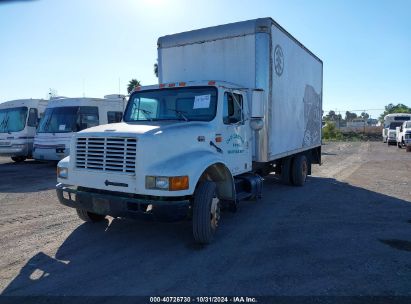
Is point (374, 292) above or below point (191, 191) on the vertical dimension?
below

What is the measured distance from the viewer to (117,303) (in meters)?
3.56

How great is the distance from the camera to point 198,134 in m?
5.25

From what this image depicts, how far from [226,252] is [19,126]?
13474mm

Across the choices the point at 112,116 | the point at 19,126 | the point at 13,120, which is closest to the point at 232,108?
the point at 112,116

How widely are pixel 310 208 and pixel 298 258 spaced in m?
2.94

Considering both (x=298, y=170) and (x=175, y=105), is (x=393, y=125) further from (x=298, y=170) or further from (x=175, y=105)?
(x=175, y=105)

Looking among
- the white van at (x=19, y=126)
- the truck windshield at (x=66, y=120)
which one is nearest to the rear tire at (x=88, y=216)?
the truck windshield at (x=66, y=120)

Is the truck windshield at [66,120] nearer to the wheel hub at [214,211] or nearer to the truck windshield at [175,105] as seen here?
the truck windshield at [175,105]

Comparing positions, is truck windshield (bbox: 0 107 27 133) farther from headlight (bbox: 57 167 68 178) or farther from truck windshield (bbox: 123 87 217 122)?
headlight (bbox: 57 167 68 178)

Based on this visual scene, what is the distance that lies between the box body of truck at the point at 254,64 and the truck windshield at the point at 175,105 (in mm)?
1157

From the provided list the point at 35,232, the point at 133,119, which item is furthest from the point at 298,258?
the point at 35,232

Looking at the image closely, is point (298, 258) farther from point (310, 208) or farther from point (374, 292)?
point (310, 208)

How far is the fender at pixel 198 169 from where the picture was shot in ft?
15.1

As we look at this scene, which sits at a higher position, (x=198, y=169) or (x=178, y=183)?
(x=198, y=169)
